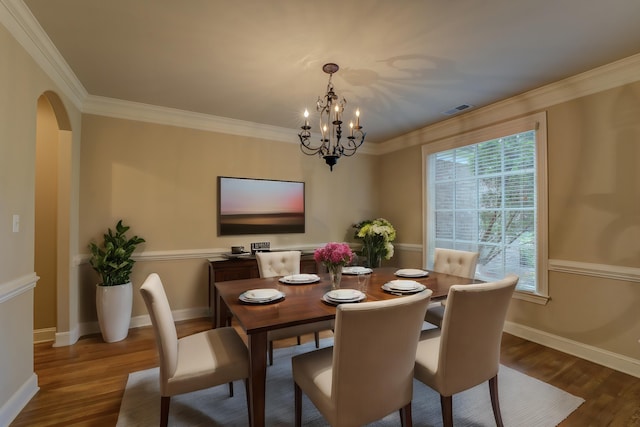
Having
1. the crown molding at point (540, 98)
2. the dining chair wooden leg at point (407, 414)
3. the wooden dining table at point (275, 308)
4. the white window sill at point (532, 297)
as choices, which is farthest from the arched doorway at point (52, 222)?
the white window sill at point (532, 297)

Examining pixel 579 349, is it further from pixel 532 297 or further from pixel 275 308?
pixel 275 308

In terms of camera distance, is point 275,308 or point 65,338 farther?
point 65,338

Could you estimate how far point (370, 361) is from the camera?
132 cm

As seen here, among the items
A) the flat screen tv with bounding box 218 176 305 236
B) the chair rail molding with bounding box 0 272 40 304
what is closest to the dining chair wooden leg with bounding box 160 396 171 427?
the chair rail molding with bounding box 0 272 40 304

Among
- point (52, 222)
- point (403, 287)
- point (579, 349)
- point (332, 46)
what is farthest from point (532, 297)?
point (52, 222)

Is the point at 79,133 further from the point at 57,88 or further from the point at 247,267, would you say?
the point at 247,267

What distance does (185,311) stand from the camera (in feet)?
11.9

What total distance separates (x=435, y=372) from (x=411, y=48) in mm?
2208

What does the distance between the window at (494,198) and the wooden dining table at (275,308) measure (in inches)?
50.5

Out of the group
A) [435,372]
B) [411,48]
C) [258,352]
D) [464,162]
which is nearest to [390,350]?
[435,372]

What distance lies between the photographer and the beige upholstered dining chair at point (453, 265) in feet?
8.30

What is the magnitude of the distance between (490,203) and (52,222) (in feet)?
15.6

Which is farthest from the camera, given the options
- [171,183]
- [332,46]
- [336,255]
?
[171,183]

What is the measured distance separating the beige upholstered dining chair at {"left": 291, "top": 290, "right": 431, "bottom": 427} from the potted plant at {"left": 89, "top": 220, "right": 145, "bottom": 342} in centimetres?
249
